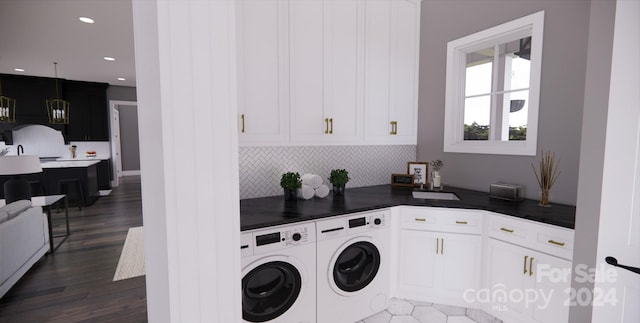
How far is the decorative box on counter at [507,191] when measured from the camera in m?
2.53

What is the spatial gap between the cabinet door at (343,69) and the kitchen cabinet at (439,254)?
3.18ft

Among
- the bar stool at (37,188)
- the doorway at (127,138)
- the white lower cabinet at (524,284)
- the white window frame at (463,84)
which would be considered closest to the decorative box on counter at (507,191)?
the white window frame at (463,84)

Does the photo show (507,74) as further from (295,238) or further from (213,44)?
(213,44)

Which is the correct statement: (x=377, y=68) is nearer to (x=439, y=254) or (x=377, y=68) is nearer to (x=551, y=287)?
(x=439, y=254)

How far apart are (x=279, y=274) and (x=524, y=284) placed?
174 cm

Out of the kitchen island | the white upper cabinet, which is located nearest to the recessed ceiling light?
the white upper cabinet

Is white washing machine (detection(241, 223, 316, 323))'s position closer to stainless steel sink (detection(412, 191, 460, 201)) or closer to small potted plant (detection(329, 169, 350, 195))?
small potted plant (detection(329, 169, 350, 195))

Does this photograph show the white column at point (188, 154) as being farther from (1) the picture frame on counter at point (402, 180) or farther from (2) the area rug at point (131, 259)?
(2) the area rug at point (131, 259)

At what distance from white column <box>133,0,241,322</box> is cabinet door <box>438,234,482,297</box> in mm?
2210

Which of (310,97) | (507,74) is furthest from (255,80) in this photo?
(507,74)

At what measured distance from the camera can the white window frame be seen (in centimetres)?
249

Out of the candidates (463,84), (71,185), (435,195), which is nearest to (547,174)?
(435,195)

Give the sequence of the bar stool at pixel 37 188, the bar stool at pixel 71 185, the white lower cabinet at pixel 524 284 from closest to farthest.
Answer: the white lower cabinet at pixel 524 284 → the bar stool at pixel 37 188 → the bar stool at pixel 71 185

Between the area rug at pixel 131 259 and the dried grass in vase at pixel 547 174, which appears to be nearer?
the dried grass in vase at pixel 547 174
